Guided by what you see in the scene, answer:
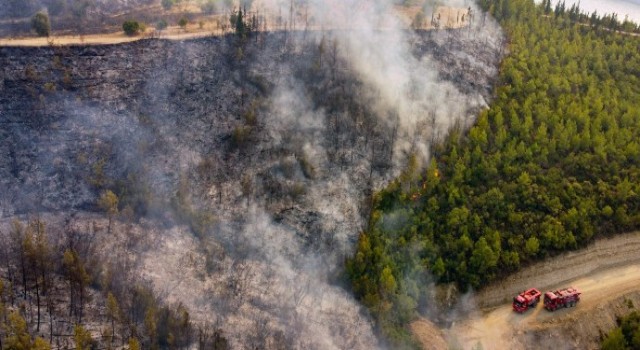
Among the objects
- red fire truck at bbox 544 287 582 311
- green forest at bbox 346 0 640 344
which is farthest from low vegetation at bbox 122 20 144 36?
red fire truck at bbox 544 287 582 311

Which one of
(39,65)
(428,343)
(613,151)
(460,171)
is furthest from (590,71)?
(39,65)

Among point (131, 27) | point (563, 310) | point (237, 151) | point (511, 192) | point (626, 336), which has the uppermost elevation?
point (131, 27)

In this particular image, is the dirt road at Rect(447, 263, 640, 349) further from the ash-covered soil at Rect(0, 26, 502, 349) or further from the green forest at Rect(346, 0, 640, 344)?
the ash-covered soil at Rect(0, 26, 502, 349)

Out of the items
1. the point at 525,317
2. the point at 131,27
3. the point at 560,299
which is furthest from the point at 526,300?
the point at 131,27

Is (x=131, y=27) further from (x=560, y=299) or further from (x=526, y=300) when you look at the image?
(x=560, y=299)

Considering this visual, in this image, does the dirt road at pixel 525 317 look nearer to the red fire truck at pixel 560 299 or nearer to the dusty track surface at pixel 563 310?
the dusty track surface at pixel 563 310

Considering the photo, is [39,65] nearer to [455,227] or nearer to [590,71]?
[455,227]
